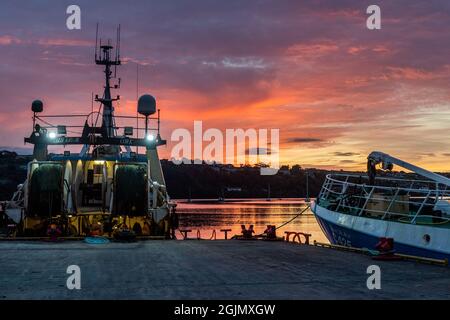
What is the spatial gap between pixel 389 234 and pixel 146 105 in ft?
50.3

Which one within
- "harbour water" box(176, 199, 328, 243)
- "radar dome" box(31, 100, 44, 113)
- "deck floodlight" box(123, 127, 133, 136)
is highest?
"radar dome" box(31, 100, 44, 113)

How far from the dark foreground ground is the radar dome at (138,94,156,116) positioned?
13.6 metres

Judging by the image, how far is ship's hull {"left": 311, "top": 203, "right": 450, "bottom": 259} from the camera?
15.2 metres

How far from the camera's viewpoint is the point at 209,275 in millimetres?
10672

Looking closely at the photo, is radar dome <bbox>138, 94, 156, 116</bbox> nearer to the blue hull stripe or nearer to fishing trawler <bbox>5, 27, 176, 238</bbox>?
fishing trawler <bbox>5, 27, 176, 238</bbox>

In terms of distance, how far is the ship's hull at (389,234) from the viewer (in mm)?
15188

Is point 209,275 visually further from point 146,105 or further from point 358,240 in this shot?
point 146,105

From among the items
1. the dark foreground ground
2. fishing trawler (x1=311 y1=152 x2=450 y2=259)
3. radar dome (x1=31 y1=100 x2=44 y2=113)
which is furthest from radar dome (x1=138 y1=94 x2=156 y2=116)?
the dark foreground ground

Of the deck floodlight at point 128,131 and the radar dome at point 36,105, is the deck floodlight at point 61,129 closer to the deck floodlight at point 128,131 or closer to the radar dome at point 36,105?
the radar dome at point 36,105

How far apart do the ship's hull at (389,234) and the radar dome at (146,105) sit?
10.7m

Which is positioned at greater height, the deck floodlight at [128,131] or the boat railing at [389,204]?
the deck floodlight at [128,131]

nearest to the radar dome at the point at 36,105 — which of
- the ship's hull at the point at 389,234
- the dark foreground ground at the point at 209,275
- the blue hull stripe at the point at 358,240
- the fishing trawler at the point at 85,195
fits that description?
the fishing trawler at the point at 85,195
